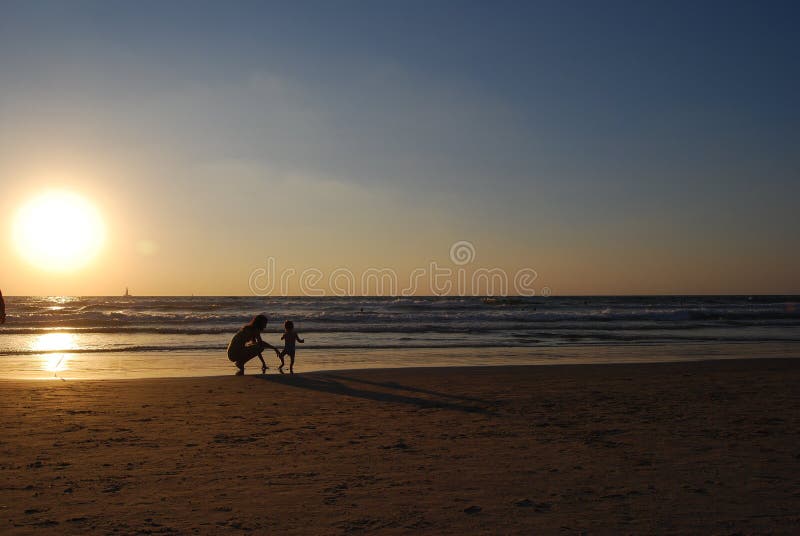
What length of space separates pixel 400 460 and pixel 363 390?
518 cm

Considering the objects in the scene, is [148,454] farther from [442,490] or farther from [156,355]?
[156,355]

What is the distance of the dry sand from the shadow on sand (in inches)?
4.0

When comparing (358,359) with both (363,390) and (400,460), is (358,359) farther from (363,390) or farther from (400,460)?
(400,460)

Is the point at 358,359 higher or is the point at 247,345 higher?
the point at 247,345

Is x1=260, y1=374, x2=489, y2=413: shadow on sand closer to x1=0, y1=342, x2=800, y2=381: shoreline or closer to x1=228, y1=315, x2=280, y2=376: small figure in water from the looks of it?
x1=228, y1=315, x2=280, y2=376: small figure in water

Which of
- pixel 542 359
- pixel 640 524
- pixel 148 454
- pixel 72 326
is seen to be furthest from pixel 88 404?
pixel 72 326

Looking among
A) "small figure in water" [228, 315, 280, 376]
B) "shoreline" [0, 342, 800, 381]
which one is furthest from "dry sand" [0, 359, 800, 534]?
"shoreline" [0, 342, 800, 381]

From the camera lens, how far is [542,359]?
18281 mm

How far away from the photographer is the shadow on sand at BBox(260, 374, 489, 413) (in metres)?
9.50

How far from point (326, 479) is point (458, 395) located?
17.4 ft

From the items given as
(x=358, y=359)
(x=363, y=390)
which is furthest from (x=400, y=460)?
(x=358, y=359)

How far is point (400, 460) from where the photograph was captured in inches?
241

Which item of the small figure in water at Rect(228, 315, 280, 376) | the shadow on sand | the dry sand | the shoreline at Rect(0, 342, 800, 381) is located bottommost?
the shoreline at Rect(0, 342, 800, 381)

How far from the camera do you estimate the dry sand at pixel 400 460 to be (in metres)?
4.50
